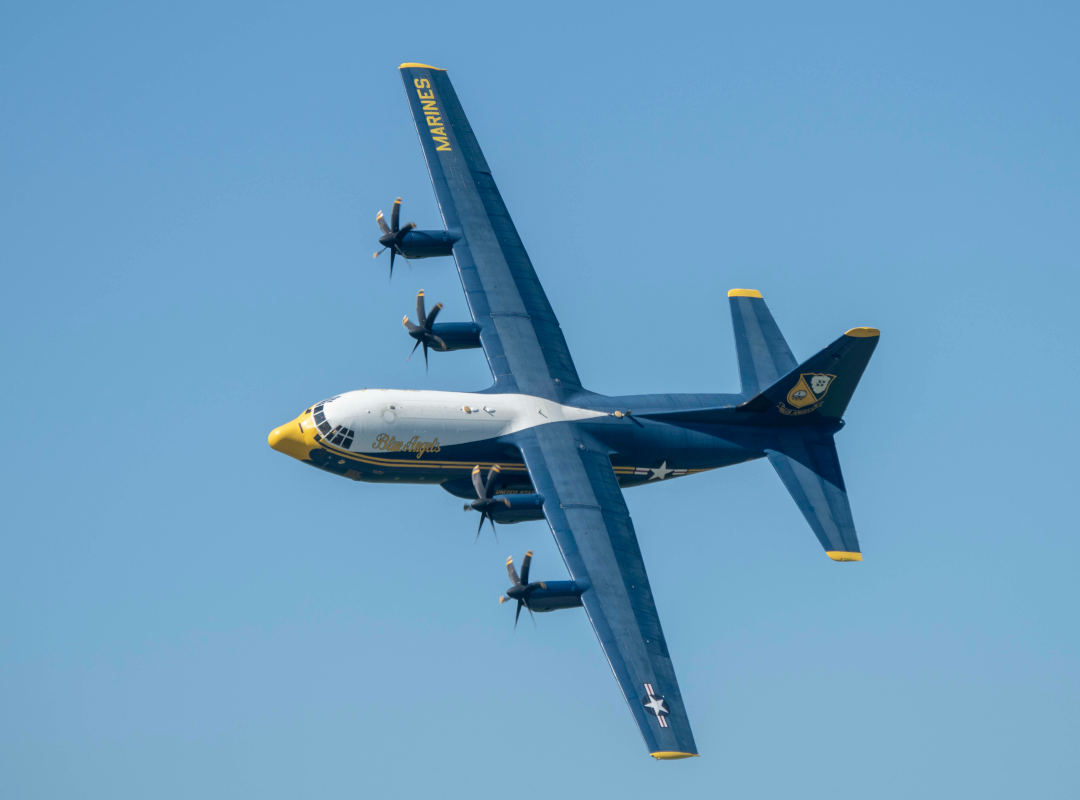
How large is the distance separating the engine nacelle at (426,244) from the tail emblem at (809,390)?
723 inches

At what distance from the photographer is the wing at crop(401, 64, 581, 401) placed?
279ft

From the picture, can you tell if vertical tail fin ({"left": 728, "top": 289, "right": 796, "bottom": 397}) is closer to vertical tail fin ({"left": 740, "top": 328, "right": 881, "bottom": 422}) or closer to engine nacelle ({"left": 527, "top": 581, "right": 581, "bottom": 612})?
vertical tail fin ({"left": 740, "top": 328, "right": 881, "bottom": 422})

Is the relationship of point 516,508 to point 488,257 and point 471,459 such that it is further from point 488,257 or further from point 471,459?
point 488,257

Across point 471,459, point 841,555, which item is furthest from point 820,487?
point 471,459

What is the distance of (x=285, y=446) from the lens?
82000mm

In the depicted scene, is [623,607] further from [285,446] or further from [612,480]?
[285,446]

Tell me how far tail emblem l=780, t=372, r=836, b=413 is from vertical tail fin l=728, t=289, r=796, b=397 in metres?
1.59

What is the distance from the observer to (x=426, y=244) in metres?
87.9

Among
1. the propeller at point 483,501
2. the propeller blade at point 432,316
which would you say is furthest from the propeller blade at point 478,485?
the propeller blade at point 432,316

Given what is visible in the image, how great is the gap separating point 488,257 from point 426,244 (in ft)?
10.3

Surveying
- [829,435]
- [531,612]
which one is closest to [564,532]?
[531,612]

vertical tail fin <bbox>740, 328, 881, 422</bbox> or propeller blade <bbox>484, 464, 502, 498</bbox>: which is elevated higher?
vertical tail fin <bbox>740, 328, 881, 422</bbox>

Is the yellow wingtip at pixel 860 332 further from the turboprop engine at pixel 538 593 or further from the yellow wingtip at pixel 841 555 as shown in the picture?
the turboprop engine at pixel 538 593

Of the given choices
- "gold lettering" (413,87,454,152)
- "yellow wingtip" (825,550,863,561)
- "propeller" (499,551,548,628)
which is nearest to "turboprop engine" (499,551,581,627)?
"propeller" (499,551,548,628)
